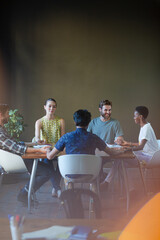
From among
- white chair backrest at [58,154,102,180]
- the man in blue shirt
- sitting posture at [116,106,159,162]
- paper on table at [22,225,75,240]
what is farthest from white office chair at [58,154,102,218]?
paper on table at [22,225,75,240]

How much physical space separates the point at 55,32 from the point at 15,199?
14.3 feet

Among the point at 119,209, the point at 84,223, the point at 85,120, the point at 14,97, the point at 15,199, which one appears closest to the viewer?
the point at 84,223

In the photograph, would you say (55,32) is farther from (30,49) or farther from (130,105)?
(130,105)

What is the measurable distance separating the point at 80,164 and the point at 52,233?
204 cm

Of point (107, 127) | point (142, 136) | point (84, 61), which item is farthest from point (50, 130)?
point (84, 61)

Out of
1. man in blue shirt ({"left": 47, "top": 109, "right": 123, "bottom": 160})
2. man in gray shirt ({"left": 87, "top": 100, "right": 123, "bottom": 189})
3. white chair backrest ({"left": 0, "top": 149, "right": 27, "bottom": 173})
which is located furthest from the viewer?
man in gray shirt ({"left": 87, "top": 100, "right": 123, "bottom": 189})

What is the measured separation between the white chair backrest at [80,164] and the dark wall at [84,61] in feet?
13.4

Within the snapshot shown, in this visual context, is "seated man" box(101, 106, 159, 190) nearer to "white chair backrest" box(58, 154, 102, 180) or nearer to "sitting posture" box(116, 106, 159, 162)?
"sitting posture" box(116, 106, 159, 162)

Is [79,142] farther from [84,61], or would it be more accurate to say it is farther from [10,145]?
[84,61]

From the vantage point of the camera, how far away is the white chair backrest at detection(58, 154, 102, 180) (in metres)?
3.12

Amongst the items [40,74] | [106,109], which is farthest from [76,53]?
[106,109]

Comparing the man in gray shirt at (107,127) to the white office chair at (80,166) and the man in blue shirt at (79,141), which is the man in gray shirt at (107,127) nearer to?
the man in blue shirt at (79,141)

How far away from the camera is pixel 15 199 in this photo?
4219 mm

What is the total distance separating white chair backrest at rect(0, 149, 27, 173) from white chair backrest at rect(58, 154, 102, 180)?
2.73ft
